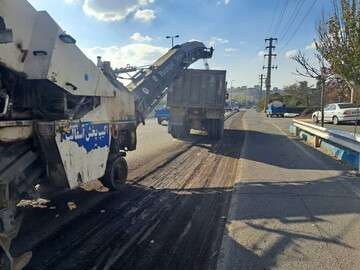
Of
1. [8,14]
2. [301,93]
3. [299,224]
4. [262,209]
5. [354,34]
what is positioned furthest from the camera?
[301,93]

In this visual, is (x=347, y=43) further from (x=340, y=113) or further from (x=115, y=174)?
(x=340, y=113)

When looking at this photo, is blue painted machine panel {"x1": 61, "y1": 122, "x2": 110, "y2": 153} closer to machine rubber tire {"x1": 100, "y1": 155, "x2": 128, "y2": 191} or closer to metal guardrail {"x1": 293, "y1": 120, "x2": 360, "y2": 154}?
machine rubber tire {"x1": 100, "y1": 155, "x2": 128, "y2": 191}

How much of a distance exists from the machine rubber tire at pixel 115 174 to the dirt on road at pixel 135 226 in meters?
0.17

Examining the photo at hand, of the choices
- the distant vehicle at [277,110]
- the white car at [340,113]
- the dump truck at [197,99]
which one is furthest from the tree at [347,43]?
the distant vehicle at [277,110]

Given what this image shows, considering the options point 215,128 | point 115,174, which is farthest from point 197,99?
point 115,174

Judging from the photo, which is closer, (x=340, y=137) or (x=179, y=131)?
(x=340, y=137)

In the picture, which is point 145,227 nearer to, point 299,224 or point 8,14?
point 299,224

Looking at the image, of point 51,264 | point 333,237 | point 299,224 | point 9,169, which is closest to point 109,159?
point 9,169

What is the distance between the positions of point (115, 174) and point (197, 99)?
30.8ft

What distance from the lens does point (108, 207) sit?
5863 mm

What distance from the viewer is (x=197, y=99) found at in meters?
15.9

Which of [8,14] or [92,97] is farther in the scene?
[92,97]

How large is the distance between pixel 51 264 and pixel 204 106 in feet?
40.8

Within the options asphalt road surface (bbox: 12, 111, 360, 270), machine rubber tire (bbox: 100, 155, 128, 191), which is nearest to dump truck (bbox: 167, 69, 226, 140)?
asphalt road surface (bbox: 12, 111, 360, 270)
